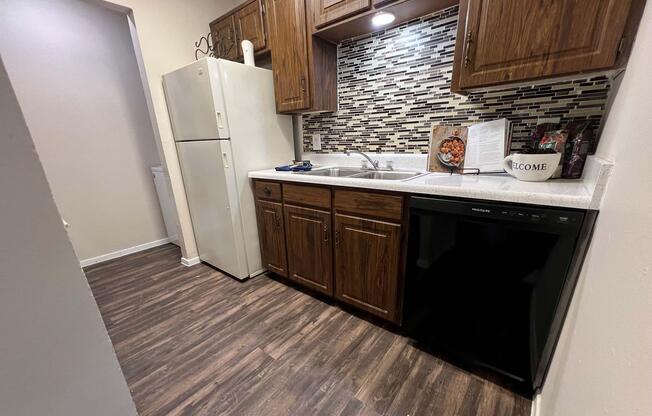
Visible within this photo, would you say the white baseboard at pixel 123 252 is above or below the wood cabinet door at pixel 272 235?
below

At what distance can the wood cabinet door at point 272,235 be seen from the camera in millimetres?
1869

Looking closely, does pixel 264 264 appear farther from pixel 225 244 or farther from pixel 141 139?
pixel 141 139

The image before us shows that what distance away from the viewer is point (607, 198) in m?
0.74

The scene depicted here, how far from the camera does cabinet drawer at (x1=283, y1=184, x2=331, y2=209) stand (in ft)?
5.05

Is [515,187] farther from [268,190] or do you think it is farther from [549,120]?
[268,190]

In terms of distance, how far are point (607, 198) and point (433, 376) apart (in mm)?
1029

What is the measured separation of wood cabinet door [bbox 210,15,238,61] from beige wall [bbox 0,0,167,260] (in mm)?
959

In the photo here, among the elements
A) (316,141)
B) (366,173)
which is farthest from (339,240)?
(316,141)

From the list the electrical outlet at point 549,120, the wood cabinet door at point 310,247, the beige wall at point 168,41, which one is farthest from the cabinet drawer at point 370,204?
the beige wall at point 168,41

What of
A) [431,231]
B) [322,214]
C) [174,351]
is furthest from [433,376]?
Answer: [174,351]

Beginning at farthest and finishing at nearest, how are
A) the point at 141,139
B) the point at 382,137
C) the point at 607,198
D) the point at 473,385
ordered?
the point at 141,139
the point at 382,137
the point at 473,385
the point at 607,198

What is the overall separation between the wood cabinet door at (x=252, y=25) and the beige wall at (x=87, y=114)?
1267mm

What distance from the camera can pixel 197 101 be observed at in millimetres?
1800

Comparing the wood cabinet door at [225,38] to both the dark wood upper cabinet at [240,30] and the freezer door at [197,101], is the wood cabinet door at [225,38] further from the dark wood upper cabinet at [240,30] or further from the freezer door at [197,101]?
the freezer door at [197,101]
